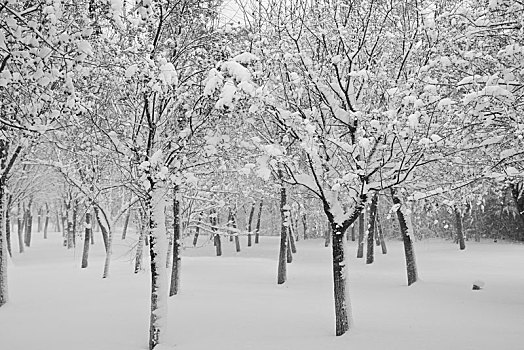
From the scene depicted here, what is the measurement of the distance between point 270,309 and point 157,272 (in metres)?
4.22

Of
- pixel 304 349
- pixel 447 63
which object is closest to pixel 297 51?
pixel 447 63

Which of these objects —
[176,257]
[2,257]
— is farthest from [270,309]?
[2,257]

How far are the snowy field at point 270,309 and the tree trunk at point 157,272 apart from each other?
16.2 inches

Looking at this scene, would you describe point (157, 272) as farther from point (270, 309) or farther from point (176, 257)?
point (176, 257)

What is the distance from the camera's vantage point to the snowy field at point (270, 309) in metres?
8.98

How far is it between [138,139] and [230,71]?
12.5 ft

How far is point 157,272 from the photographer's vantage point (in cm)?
898

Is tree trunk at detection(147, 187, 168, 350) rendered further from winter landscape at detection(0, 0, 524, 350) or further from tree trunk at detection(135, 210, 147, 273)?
tree trunk at detection(135, 210, 147, 273)

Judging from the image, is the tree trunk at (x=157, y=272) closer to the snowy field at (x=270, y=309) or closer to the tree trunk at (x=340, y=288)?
the snowy field at (x=270, y=309)

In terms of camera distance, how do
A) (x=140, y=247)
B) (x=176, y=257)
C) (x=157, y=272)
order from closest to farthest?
(x=157, y=272), (x=176, y=257), (x=140, y=247)

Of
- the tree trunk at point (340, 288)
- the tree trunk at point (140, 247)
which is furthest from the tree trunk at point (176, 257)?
the tree trunk at point (340, 288)

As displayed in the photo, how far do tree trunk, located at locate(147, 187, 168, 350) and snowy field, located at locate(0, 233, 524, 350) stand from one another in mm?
411

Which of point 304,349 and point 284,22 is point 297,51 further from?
A: point 304,349

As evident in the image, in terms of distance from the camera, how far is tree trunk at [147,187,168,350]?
29.2 feet
